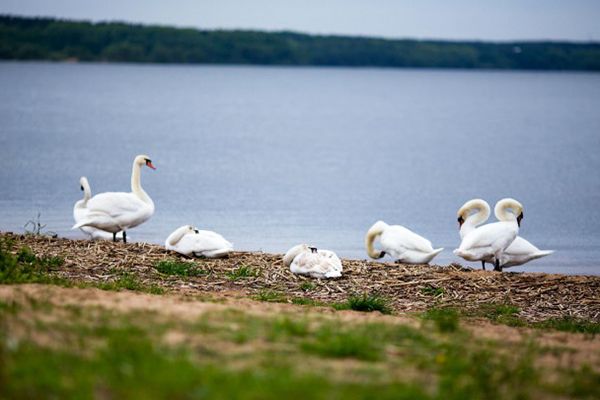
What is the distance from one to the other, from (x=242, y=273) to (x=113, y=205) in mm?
3602

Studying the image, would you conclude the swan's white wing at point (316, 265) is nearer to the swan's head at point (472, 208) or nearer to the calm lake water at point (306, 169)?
the swan's head at point (472, 208)

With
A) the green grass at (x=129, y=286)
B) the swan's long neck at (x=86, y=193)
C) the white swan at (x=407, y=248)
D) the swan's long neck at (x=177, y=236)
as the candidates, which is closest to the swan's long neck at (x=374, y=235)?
the white swan at (x=407, y=248)

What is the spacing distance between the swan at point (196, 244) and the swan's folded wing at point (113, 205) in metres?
1.84

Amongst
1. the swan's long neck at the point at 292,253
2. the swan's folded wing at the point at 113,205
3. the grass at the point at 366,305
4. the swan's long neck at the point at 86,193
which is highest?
the swan's long neck at the point at 86,193

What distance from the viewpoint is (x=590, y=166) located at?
46156mm

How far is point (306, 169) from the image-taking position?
42906 mm

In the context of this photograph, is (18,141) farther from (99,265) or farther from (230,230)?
(99,265)

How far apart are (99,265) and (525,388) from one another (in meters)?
8.09

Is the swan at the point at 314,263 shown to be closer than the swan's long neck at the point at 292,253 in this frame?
Yes

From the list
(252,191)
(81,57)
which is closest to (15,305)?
(252,191)

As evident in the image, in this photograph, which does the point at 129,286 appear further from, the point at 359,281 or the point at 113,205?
the point at 113,205

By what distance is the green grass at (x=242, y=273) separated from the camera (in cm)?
1407

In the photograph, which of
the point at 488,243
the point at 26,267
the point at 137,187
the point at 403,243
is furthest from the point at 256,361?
the point at 137,187

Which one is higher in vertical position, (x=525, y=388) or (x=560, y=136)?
(x=560, y=136)
